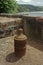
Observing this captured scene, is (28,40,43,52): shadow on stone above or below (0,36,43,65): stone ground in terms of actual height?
below

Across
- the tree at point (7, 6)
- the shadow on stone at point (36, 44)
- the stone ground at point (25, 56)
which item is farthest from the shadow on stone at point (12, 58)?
the tree at point (7, 6)

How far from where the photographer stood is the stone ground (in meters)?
3.22

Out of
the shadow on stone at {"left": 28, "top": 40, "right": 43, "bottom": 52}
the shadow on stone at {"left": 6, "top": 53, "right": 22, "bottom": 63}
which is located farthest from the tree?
the shadow on stone at {"left": 6, "top": 53, "right": 22, "bottom": 63}

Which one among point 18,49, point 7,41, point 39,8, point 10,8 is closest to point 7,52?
point 18,49

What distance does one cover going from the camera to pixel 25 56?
3457 millimetres

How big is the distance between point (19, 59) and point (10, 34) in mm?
1511

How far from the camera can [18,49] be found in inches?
136

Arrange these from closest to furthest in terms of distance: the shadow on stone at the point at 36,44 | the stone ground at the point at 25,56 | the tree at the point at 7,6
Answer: the stone ground at the point at 25,56 → the shadow on stone at the point at 36,44 → the tree at the point at 7,6

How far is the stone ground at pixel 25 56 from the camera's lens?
322 centimetres

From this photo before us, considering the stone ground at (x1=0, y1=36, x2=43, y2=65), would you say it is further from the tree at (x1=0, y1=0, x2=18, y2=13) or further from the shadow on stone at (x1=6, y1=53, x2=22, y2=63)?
the tree at (x1=0, y1=0, x2=18, y2=13)

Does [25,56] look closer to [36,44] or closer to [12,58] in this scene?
[12,58]

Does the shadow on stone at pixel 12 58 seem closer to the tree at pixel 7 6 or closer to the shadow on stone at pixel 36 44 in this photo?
the shadow on stone at pixel 36 44

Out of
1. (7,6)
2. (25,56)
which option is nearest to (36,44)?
(25,56)

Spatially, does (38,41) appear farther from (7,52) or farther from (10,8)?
(10,8)
